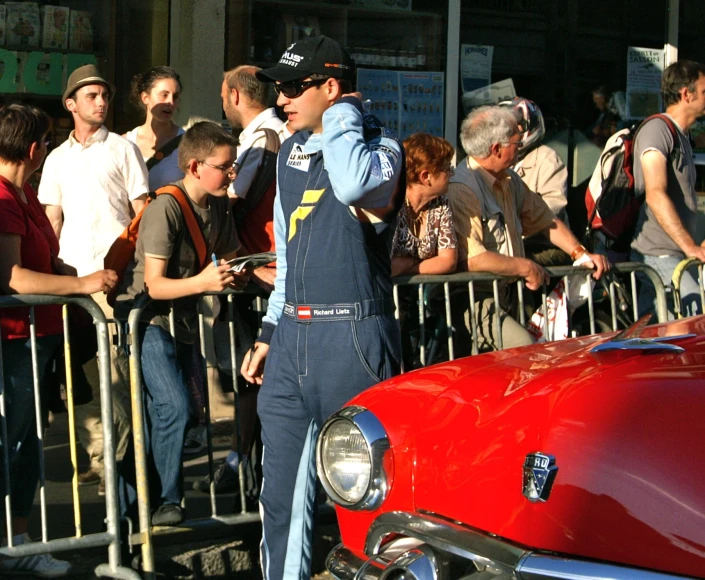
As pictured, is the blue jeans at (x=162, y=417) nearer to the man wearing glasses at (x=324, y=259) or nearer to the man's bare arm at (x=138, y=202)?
the man wearing glasses at (x=324, y=259)

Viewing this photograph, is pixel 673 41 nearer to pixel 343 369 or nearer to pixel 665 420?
pixel 343 369

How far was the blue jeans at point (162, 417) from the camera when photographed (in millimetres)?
4512

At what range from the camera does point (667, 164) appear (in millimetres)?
5938

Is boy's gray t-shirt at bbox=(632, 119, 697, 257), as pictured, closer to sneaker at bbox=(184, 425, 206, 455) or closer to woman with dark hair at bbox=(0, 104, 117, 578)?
sneaker at bbox=(184, 425, 206, 455)

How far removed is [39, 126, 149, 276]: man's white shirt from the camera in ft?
18.1

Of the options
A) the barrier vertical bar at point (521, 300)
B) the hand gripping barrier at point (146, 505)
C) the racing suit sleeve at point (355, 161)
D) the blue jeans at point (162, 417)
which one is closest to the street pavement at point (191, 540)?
the hand gripping barrier at point (146, 505)

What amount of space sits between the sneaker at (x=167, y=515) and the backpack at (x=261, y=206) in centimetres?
134

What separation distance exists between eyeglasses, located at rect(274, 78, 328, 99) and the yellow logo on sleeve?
0.33m

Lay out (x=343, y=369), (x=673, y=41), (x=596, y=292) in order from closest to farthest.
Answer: (x=343, y=369) < (x=596, y=292) < (x=673, y=41)

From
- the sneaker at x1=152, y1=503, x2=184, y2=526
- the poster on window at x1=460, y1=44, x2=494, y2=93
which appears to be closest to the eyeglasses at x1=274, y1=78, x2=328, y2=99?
the sneaker at x1=152, y1=503, x2=184, y2=526

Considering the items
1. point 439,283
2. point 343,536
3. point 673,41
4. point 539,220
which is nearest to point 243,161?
point 439,283

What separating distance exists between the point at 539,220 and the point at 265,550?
2671mm

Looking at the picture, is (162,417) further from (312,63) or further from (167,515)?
(312,63)

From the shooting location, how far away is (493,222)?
534 centimetres
